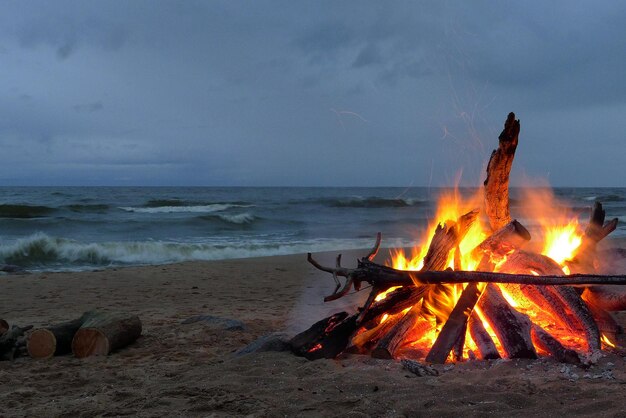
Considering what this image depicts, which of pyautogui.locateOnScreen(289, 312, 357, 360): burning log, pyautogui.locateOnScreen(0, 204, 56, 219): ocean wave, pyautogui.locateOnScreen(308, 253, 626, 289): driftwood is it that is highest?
pyautogui.locateOnScreen(308, 253, 626, 289): driftwood

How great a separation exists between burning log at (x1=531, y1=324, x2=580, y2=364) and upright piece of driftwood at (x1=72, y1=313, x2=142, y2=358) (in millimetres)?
4144

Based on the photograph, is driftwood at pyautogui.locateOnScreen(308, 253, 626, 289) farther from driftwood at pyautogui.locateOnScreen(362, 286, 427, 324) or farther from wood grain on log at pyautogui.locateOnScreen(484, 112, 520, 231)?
wood grain on log at pyautogui.locateOnScreen(484, 112, 520, 231)

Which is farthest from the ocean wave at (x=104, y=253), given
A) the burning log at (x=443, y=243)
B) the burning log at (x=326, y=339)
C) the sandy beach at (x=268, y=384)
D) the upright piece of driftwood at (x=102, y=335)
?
the burning log at (x=443, y=243)

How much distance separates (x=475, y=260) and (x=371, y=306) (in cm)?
140

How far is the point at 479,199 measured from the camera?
603cm

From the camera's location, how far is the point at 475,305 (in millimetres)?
4906

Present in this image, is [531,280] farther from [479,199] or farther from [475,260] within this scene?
[479,199]

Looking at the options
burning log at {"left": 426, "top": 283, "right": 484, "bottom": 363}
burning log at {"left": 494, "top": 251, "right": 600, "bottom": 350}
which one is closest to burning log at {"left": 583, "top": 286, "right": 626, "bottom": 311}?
burning log at {"left": 494, "top": 251, "right": 600, "bottom": 350}

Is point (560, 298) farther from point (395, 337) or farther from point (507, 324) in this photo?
point (395, 337)

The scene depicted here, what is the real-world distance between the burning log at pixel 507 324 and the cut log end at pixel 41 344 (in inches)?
170

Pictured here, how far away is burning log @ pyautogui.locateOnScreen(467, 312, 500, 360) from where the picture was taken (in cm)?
453

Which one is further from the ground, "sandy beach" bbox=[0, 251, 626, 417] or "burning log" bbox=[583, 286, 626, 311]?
"burning log" bbox=[583, 286, 626, 311]

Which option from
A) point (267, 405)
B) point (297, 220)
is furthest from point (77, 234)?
point (267, 405)

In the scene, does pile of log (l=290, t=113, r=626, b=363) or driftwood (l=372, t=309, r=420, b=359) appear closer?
pile of log (l=290, t=113, r=626, b=363)
